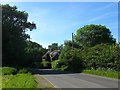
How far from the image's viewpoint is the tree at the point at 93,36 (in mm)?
101625

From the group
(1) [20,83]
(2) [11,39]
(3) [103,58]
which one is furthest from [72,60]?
(1) [20,83]

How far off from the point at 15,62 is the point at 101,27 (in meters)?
48.4

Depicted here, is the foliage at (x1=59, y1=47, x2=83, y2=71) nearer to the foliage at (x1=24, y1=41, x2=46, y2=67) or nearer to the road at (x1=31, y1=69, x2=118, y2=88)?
the foliage at (x1=24, y1=41, x2=46, y2=67)

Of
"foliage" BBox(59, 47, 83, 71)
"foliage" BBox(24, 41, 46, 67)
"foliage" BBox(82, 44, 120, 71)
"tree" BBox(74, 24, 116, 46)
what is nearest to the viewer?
"foliage" BBox(82, 44, 120, 71)

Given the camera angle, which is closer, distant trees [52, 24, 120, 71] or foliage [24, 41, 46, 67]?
distant trees [52, 24, 120, 71]

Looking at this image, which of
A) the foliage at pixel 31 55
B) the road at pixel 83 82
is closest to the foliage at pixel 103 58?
the road at pixel 83 82

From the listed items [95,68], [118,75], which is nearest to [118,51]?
[118,75]

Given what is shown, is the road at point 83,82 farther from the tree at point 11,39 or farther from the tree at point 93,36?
the tree at point 93,36

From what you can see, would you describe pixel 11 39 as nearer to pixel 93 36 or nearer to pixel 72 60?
pixel 72 60

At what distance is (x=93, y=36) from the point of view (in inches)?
4035

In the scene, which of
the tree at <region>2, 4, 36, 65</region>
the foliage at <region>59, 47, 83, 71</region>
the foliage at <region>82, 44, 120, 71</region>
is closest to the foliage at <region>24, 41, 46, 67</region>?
the tree at <region>2, 4, 36, 65</region>

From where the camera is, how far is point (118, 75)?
1361 inches

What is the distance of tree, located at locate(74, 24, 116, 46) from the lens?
10162cm

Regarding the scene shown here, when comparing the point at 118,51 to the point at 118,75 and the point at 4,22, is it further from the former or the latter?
the point at 4,22
